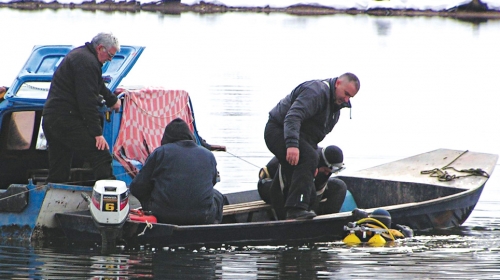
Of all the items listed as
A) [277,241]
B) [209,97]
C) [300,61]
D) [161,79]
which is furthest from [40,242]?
[300,61]

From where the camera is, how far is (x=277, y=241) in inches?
449

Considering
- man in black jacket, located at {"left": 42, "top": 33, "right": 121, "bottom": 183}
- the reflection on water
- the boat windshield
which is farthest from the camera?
the boat windshield

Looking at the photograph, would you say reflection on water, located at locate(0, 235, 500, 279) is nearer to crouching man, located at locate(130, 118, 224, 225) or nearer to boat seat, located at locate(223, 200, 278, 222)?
crouching man, located at locate(130, 118, 224, 225)

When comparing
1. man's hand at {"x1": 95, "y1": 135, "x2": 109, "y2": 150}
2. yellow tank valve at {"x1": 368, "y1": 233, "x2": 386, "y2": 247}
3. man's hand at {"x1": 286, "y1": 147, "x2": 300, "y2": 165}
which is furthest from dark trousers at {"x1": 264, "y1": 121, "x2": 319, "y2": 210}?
man's hand at {"x1": 95, "y1": 135, "x2": 109, "y2": 150}

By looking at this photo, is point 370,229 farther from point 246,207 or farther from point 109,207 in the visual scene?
point 109,207

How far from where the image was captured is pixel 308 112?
11070 mm

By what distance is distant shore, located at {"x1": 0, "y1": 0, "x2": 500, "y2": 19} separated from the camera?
3344 inches

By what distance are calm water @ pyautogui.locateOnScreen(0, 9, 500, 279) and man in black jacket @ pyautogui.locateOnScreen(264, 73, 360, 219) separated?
1.90ft

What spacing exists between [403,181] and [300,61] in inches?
1184

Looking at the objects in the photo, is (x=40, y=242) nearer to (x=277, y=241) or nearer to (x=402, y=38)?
(x=277, y=241)

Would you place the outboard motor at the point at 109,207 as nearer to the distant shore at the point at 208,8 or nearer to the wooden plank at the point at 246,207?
the wooden plank at the point at 246,207

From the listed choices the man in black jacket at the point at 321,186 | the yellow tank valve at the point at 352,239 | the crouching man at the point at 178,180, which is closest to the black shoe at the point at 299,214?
the man in black jacket at the point at 321,186

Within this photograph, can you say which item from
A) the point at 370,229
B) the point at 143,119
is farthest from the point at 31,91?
the point at 370,229

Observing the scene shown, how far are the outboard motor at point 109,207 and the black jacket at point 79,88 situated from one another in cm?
85
